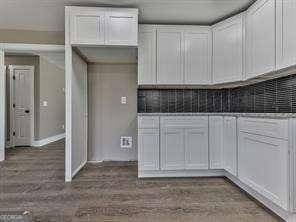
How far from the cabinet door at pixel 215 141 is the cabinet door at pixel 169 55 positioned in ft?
2.63

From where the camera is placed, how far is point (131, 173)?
340cm

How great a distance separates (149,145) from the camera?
10.3 feet

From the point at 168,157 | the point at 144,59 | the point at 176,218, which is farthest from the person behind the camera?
the point at 144,59

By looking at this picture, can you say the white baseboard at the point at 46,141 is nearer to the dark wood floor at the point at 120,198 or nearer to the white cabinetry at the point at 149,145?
the dark wood floor at the point at 120,198

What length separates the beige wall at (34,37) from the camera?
3.78 meters

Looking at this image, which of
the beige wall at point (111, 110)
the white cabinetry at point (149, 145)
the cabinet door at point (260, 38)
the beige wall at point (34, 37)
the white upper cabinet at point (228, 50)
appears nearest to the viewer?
the cabinet door at point (260, 38)

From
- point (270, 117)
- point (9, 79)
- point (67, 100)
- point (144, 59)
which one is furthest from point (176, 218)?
point (9, 79)

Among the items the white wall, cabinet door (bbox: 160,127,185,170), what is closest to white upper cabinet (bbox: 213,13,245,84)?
cabinet door (bbox: 160,127,185,170)

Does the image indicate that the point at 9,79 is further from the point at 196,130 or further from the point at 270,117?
the point at 270,117

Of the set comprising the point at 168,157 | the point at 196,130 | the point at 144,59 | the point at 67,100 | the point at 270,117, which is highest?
the point at 144,59

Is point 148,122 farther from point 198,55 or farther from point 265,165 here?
point 265,165

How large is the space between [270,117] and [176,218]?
1.23 m

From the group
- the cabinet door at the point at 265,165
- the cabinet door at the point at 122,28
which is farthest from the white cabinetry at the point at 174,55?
the cabinet door at the point at 265,165

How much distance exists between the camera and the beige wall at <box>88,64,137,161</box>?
421cm
